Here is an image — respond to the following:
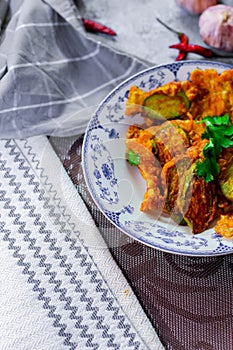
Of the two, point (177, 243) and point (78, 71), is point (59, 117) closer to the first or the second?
point (78, 71)

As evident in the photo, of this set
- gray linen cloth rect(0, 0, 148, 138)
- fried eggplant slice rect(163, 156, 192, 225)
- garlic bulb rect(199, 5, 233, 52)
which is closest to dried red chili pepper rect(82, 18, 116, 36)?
gray linen cloth rect(0, 0, 148, 138)

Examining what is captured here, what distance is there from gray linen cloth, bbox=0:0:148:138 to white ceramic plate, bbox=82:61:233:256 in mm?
150

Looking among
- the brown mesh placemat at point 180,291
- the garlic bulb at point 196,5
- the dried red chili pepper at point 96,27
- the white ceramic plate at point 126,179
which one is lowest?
the brown mesh placemat at point 180,291

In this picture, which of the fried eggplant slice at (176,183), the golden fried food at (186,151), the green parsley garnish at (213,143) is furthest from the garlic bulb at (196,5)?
the fried eggplant slice at (176,183)

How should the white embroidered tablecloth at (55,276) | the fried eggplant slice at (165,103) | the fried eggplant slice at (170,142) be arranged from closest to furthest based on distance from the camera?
the white embroidered tablecloth at (55,276) < the fried eggplant slice at (170,142) < the fried eggplant slice at (165,103)

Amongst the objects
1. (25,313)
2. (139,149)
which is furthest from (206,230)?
(25,313)

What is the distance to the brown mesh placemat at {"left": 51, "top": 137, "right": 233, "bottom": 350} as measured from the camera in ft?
5.44

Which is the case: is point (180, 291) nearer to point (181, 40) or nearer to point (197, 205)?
point (197, 205)

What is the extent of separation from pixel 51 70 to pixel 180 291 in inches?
36.4

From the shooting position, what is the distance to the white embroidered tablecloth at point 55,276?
1643 mm

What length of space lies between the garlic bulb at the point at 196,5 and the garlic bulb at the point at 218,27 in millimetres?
71

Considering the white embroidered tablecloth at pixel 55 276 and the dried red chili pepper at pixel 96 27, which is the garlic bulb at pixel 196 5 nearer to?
the dried red chili pepper at pixel 96 27

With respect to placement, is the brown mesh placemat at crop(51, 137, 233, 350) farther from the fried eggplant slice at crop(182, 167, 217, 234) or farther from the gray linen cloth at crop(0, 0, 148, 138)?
the gray linen cloth at crop(0, 0, 148, 138)

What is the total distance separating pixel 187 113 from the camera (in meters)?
1.91
